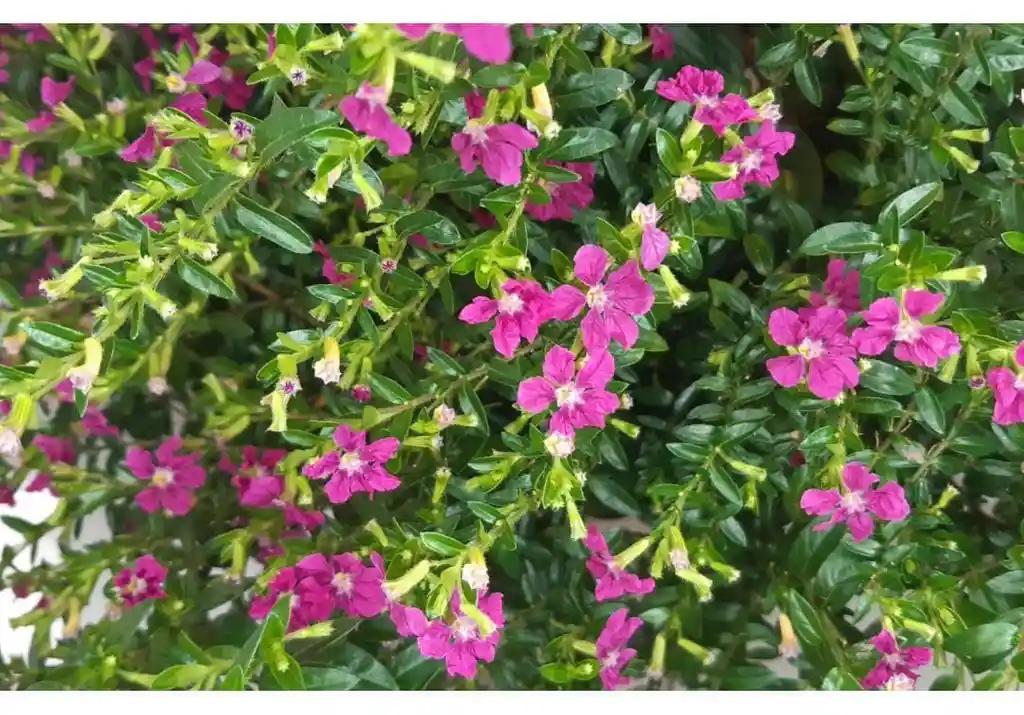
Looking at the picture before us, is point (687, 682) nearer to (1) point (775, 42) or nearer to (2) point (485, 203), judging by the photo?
(2) point (485, 203)

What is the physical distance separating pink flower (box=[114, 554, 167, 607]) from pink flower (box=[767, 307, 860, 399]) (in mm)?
647

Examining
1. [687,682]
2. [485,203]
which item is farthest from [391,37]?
[687,682]

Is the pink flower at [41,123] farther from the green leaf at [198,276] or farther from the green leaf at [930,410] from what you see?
the green leaf at [930,410]

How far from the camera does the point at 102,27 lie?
2.89ft

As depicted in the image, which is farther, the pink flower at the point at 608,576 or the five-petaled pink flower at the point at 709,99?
the pink flower at the point at 608,576

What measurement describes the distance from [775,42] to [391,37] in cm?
53

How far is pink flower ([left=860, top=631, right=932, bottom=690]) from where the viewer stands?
2.36 ft

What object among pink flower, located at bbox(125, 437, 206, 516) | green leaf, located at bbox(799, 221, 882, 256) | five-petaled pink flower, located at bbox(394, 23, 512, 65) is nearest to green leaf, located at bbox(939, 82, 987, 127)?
green leaf, located at bbox(799, 221, 882, 256)

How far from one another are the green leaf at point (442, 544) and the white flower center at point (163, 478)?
0.41m

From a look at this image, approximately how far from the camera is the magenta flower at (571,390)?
0.65 metres

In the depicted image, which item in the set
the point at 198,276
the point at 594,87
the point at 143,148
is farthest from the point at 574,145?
→ the point at 143,148

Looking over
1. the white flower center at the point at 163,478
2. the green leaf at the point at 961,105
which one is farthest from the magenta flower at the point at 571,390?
the white flower center at the point at 163,478

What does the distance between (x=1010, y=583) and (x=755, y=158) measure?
0.45m

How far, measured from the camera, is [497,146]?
0.62m
